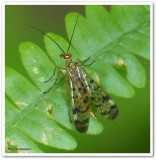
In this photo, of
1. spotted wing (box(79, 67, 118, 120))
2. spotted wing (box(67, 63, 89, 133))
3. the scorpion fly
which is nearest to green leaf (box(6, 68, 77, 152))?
spotted wing (box(67, 63, 89, 133))

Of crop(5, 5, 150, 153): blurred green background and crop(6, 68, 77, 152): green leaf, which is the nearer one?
crop(6, 68, 77, 152): green leaf

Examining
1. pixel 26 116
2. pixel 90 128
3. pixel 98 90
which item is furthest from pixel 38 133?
pixel 98 90

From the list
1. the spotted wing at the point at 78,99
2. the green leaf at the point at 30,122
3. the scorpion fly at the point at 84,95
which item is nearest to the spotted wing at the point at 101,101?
the scorpion fly at the point at 84,95

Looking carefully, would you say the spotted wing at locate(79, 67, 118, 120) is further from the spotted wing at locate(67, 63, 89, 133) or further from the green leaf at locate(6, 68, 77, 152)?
the green leaf at locate(6, 68, 77, 152)

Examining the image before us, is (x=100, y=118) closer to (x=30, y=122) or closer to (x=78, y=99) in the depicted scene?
(x=78, y=99)

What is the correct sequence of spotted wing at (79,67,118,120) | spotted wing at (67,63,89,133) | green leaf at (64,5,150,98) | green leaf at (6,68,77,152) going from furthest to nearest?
spotted wing at (79,67,118,120) → green leaf at (64,5,150,98) → spotted wing at (67,63,89,133) → green leaf at (6,68,77,152)

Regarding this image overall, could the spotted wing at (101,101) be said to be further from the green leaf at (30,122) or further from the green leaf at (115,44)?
the green leaf at (30,122)
